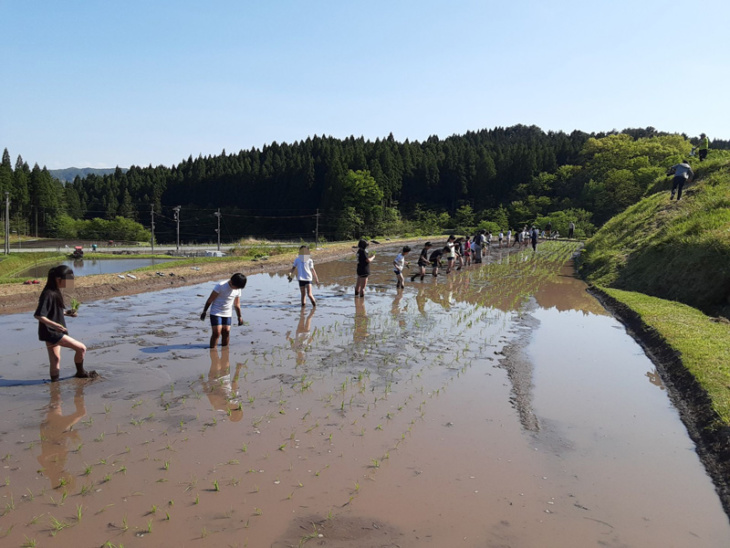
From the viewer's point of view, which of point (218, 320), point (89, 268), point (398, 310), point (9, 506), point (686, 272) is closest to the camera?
point (9, 506)

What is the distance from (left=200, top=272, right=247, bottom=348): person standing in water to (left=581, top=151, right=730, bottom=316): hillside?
10.8 metres

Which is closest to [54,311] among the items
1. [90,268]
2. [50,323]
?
[50,323]

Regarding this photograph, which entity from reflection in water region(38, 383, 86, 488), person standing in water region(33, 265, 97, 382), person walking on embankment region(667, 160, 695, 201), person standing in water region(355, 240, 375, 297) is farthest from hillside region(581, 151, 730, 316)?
person standing in water region(33, 265, 97, 382)

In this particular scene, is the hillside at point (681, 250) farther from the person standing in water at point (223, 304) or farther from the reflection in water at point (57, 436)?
the reflection in water at point (57, 436)

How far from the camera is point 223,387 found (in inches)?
280

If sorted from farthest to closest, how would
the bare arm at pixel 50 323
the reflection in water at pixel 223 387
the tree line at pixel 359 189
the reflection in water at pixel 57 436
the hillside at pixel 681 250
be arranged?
the tree line at pixel 359 189
the hillside at pixel 681 250
the bare arm at pixel 50 323
the reflection in water at pixel 223 387
the reflection in water at pixel 57 436

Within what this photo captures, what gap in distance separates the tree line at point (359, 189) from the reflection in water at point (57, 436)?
59.0 metres

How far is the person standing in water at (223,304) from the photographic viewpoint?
27.8 feet

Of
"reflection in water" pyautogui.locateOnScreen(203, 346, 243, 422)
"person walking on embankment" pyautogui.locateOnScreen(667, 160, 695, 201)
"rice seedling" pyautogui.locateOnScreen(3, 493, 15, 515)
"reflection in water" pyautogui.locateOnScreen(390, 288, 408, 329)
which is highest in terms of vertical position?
"person walking on embankment" pyautogui.locateOnScreen(667, 160, 695, 201)

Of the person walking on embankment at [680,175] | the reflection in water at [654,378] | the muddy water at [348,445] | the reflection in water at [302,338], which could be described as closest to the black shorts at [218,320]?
the muddy water at [348,445]

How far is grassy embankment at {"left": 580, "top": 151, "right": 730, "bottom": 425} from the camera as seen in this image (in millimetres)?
8195

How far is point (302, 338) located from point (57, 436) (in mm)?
5172

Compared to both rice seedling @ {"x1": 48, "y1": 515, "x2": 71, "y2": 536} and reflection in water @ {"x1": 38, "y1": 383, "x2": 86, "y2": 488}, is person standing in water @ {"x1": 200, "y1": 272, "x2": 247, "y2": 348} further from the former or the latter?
rice seedling @ {"x1": 48, "y1": 515, "x2": 71, "y2": 536}

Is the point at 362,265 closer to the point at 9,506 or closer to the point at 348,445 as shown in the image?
the point at 348,445
